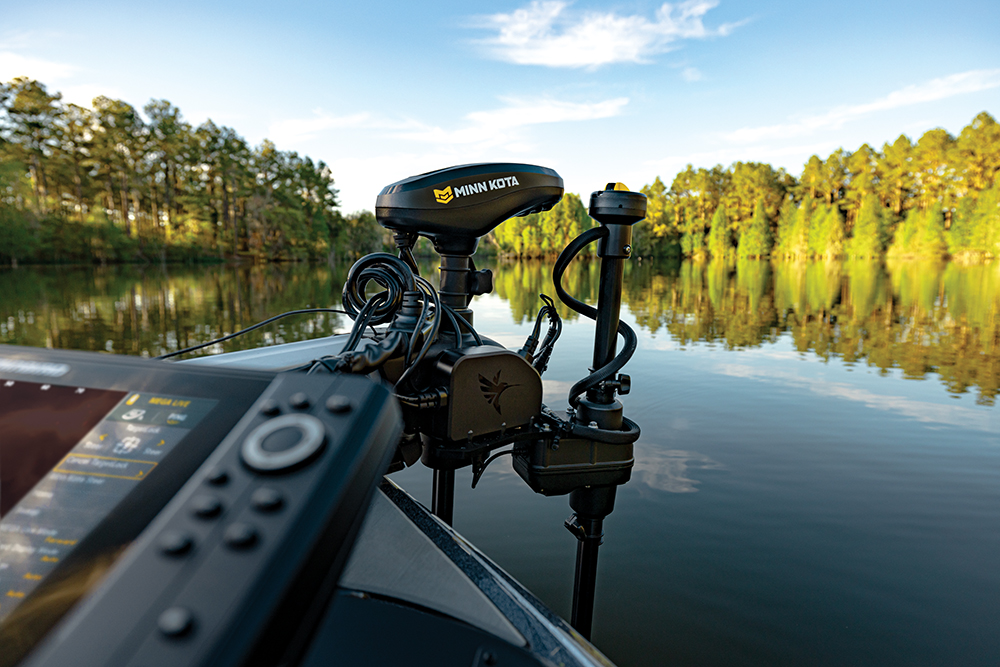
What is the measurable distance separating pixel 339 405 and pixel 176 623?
0.62 feet

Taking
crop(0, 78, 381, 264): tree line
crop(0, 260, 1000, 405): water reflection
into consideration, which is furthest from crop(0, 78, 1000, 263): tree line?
crop(0, 260, 1000, 405): water reflection

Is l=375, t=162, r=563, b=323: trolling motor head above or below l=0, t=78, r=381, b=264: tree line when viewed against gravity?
below

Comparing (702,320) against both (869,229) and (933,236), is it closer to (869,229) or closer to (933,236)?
(933,236)

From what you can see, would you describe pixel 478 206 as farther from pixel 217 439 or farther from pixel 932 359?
pixel 932 359

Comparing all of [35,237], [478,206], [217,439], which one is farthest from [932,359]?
[35,237]

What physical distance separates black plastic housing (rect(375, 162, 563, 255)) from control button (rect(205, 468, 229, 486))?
1031 mm

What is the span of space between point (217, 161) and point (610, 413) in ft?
142

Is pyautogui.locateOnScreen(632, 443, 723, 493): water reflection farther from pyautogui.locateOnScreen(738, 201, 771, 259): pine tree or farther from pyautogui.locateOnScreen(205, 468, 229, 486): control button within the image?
pyautogui.locateOnScreen(738, 201, 771, 259): pine tree

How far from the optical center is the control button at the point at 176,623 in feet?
1.07

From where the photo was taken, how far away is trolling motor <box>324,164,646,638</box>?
125 cm

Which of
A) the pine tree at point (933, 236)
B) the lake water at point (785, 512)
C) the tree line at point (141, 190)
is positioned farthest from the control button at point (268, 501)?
the pine tree at point (933, 236)

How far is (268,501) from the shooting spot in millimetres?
384

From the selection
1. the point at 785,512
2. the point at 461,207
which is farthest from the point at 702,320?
the point at 461,207

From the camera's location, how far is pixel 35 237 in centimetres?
2792
